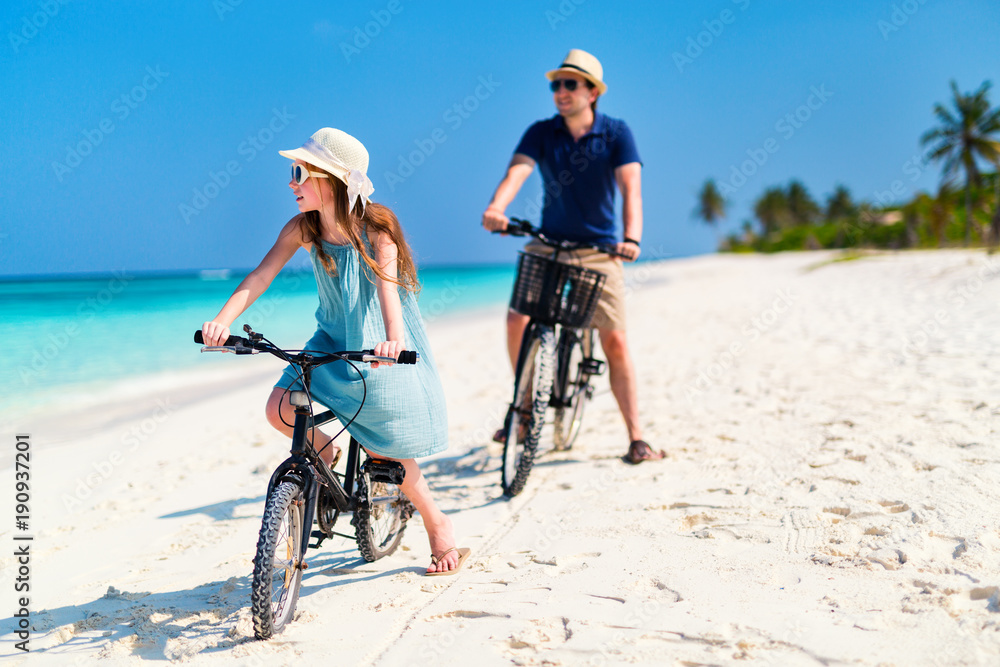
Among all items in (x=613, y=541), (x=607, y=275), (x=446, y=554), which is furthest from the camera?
(x=607, y=275)

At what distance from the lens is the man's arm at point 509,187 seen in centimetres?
349

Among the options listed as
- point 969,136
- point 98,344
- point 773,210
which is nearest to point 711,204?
point 773,210

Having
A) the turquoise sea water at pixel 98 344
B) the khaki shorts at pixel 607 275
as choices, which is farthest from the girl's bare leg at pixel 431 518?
the turquoise sea water at pixel 98 344

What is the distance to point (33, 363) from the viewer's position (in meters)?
9.41

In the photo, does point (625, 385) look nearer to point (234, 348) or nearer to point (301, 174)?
point (301, 174)

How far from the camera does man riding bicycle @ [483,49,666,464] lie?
3.73 meters

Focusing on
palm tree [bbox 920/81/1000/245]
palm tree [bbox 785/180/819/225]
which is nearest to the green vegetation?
palm tree [bbox 920/81/1000/245]

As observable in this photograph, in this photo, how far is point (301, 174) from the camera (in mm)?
2191

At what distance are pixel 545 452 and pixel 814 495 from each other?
1.81m

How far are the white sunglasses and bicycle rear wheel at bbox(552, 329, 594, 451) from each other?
2.03m

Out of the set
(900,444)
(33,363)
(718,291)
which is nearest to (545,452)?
(900,444)

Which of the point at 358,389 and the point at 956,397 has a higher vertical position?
the point at 358,389

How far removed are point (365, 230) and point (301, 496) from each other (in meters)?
0.95

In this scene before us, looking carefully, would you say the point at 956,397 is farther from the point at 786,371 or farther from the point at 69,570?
the point at 69,570
